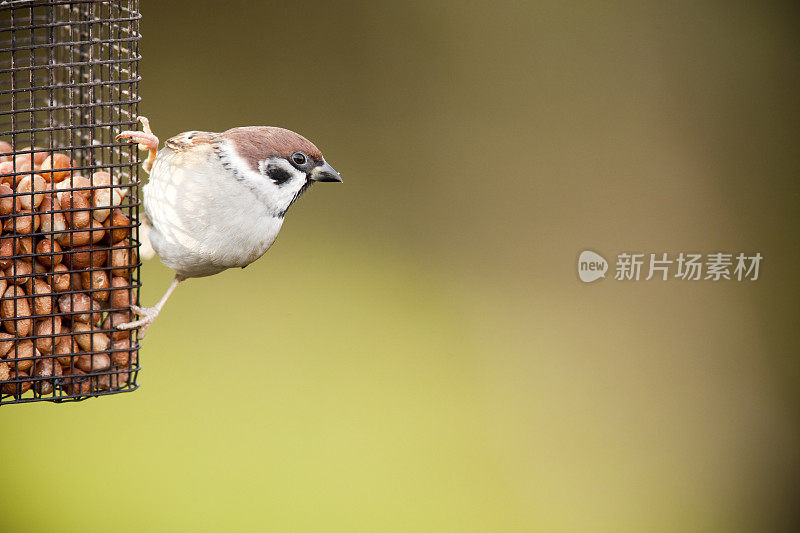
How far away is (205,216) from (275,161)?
0.46ft

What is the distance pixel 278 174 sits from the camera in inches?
55.4

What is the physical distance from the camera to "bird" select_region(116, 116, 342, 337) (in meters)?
1.40

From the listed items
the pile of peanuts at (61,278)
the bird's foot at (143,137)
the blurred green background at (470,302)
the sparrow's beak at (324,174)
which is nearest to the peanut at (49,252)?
the pile of peanuts at (61,278)

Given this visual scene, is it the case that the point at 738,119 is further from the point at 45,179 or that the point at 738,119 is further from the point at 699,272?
the point at 45,179

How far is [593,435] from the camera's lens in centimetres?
298

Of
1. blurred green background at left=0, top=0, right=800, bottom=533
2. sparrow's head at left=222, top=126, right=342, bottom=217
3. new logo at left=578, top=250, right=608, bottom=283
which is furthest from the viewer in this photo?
new logo at left=578, top=250, right=608, bottom=283

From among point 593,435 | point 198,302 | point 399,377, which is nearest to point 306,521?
point 399,377

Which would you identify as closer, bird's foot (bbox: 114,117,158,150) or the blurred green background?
bird's foot (bbox: 114,117,158,150)

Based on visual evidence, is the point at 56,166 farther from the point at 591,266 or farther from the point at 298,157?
the point at 591,266

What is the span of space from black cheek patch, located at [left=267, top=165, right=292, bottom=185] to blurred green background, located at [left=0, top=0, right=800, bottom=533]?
1.35m

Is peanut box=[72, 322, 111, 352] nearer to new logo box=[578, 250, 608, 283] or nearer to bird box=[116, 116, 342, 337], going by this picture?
bird box=[116, 116, 342, 337]

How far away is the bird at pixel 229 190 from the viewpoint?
4.59 ft

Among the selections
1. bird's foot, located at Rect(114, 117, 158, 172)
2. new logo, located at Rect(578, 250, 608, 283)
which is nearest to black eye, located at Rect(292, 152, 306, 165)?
bird's foot, located at Rect(114, 117, 158, 172)

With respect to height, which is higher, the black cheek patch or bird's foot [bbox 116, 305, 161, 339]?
the black cheek patch
